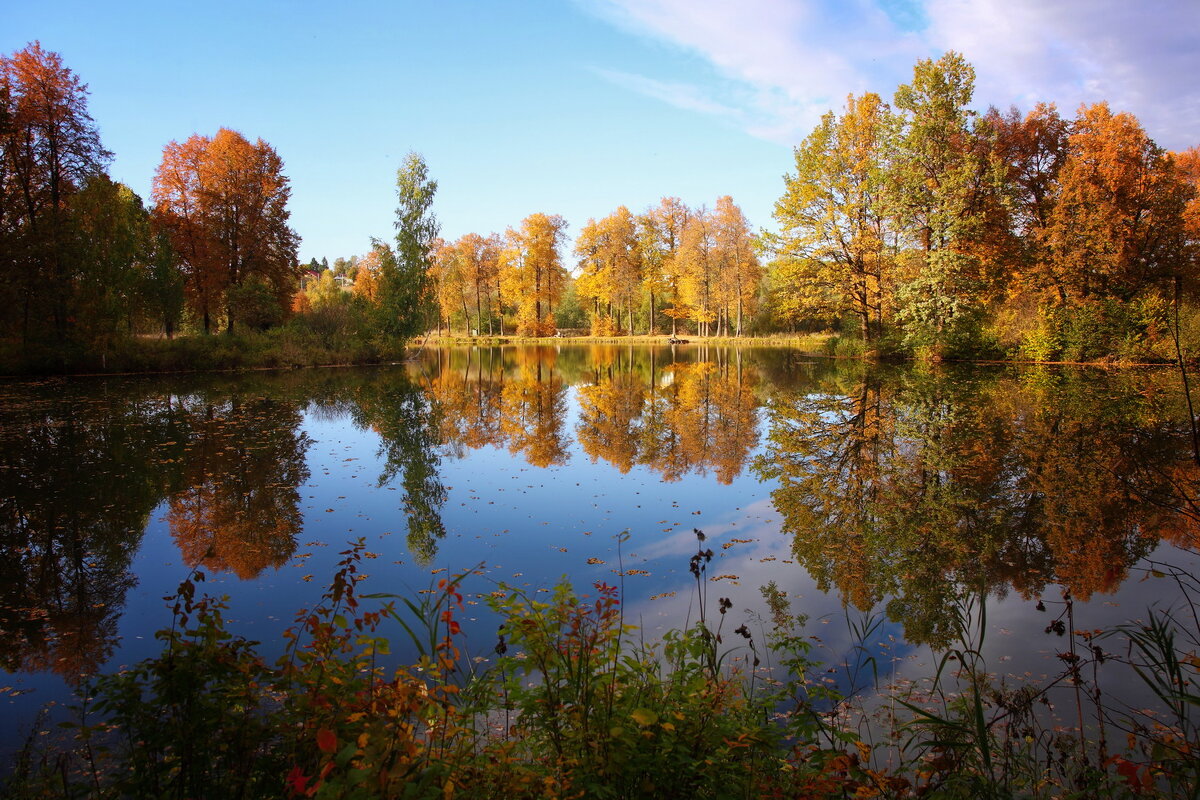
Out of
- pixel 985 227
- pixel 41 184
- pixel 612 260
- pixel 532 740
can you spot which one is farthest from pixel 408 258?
pixel 532 740

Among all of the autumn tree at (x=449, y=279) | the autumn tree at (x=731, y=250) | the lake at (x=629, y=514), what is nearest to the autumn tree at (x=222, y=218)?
the lake at (x=629, y=514)

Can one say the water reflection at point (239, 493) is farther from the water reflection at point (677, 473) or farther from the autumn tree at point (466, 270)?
the autumn tree at point (466, 270)

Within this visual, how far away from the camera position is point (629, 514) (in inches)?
306

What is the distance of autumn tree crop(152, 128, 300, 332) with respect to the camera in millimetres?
31109

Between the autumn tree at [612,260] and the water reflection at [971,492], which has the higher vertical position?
the autumn tree at [612,260]

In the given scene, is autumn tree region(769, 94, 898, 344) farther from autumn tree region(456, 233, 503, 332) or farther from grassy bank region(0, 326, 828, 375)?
autumn tree region(456, 233, 503, 332)

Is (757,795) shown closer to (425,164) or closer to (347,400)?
(347,400)

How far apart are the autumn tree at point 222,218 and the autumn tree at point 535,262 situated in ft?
93.1

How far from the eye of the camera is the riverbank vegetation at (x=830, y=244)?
23.4 m

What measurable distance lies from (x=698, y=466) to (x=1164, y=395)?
1349cm

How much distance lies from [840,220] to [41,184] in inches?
1362

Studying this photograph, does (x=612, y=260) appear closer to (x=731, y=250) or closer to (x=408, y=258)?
(x=731, y=250)

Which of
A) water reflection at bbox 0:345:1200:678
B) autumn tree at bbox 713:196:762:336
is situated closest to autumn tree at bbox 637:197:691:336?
autumn tree at bbox 713:196:762:336

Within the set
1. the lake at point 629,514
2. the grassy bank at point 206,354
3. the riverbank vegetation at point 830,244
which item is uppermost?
the riverbank vegetation at point 830,244
